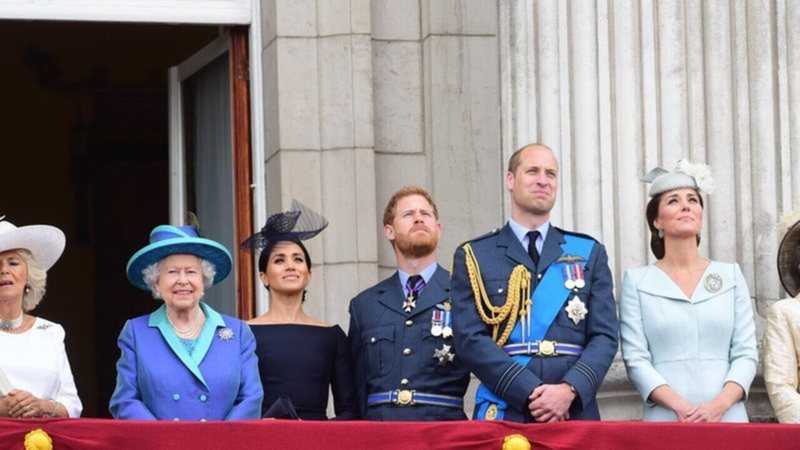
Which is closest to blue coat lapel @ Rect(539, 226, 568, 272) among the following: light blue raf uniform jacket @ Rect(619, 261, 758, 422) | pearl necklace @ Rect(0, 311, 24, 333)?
light blue raf uniform jacket @ Rect(619, 261, 758, 422)

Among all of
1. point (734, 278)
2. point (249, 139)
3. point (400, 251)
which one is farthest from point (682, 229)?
point (249, 139)

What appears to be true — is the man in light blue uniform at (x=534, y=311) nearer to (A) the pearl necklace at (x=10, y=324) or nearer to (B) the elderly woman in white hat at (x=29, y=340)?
(B) the elderly woman in white hat at (x=29, y=340)

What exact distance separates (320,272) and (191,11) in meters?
1.60

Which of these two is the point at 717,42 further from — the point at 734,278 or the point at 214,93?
the point at 214,93

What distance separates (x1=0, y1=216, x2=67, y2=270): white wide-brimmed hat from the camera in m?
8.75

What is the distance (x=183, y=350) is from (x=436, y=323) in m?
1.10

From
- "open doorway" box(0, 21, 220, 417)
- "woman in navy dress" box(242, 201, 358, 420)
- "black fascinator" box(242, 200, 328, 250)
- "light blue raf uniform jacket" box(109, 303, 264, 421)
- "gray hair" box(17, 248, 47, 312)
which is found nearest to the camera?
"light blue raf uniform jacket" box(109, 303, 264, 421)

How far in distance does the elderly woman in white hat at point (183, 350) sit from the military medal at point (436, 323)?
0.77 metres

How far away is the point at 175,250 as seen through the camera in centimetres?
892

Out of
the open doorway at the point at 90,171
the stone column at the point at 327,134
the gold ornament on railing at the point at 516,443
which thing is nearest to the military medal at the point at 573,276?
the gold ornament on railing at the point at 516,443

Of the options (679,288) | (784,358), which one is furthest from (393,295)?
(784,358)

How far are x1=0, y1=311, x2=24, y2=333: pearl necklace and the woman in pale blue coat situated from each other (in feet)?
8.20

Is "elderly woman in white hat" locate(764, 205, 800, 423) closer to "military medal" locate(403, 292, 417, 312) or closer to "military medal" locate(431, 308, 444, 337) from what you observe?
"military medal" locate(431, 308, 444, 337)

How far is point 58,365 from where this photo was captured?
8711mm
